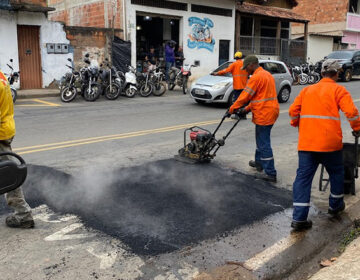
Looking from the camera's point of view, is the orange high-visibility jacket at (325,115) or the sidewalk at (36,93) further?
the sidewalk at (36,93)

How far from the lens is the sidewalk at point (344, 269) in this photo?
10.3 ft

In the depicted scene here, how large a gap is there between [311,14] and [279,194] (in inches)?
1356

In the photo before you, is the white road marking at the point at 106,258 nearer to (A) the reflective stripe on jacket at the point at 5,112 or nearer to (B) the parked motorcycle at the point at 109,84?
(A) the reflective stripe on jacket at the point at 5,112

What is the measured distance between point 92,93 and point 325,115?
10.8 meters

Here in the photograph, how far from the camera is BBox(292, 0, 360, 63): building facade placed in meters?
32.6

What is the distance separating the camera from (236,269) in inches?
131

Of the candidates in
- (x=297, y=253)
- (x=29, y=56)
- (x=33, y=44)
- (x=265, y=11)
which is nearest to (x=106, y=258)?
(x=297, y=253)

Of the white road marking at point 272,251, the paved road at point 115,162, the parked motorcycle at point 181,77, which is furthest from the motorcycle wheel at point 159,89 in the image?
the white road marking at point 272,251

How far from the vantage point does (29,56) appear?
15828 mm

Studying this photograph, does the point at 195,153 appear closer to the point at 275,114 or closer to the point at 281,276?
the point at 275,114

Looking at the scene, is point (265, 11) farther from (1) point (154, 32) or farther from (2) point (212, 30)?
(1) point (154, 32)

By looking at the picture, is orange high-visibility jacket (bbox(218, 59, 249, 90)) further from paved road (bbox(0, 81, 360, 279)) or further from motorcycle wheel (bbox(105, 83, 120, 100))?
motorcycle wheel (bbox(105, 83, 120, 100))

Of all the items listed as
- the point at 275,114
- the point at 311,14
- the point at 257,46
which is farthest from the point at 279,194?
the point at 311,14

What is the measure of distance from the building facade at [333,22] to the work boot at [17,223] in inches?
1189
